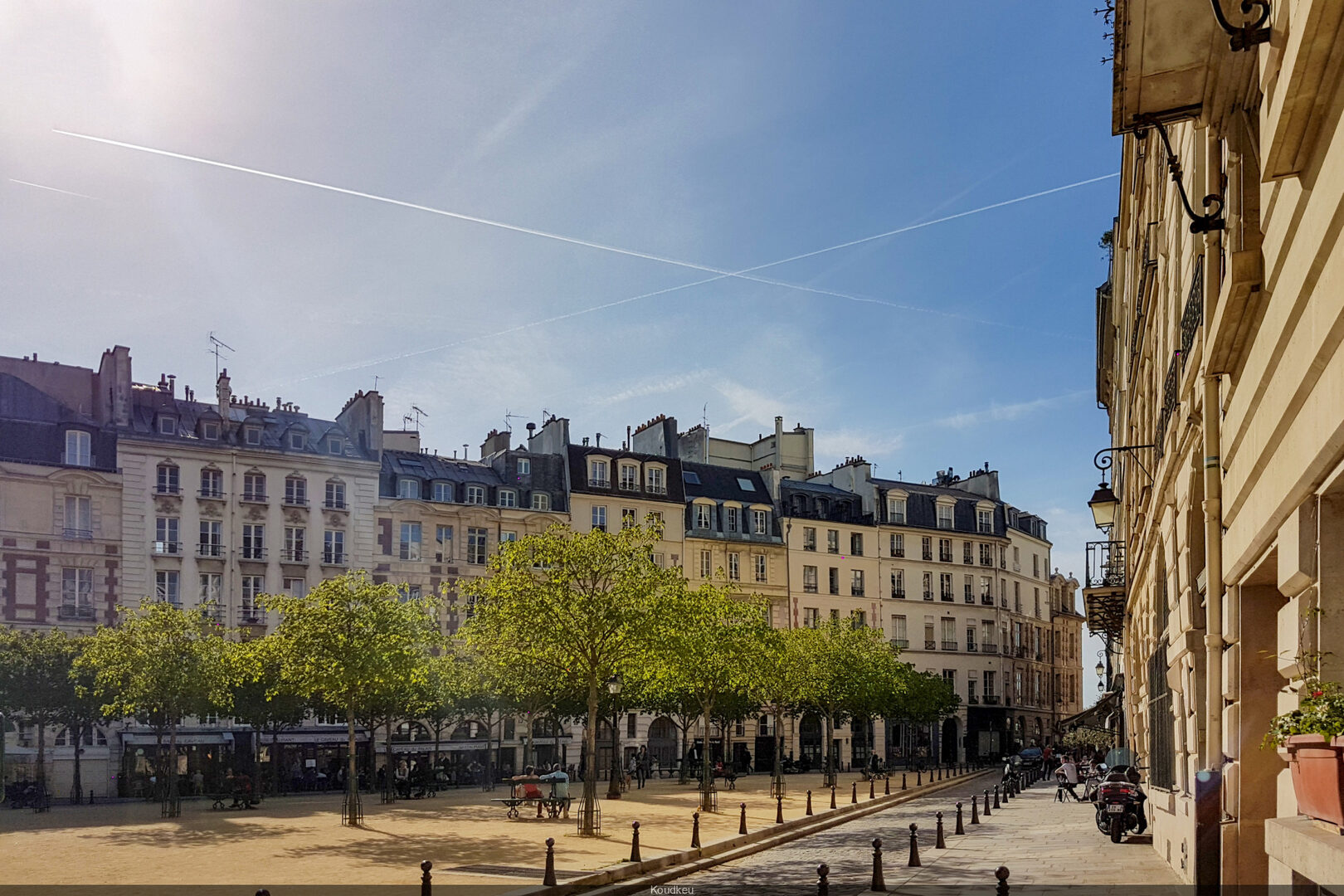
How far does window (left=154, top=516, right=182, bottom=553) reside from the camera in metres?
52.3

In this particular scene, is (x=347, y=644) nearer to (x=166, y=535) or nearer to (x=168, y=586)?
(x=168, y=586)

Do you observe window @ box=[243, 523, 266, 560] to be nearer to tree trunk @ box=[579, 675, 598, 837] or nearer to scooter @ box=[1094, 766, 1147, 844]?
tree trunk @ box=[579, 675, 598, 837]

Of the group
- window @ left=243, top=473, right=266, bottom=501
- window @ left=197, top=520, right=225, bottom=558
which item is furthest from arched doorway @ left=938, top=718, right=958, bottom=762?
window @ left=197, top=520, right=225, bottom=558

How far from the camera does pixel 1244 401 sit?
9.40 metres

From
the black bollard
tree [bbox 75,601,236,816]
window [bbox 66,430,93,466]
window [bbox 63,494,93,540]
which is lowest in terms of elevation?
the black bollard

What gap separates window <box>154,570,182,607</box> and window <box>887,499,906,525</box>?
1651 inches

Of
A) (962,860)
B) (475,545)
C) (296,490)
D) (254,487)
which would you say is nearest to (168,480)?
(254,487)

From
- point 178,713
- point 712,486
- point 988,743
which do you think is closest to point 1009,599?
point 988,743

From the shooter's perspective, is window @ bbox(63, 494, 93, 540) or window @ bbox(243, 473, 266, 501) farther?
window @ bbox(243, 473, 266, 501)

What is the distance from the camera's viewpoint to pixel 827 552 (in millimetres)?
74000

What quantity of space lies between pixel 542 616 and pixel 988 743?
58.1m

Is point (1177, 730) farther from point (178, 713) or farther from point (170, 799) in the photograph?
point (178, 713)

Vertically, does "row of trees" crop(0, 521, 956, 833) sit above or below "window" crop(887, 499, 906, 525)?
below

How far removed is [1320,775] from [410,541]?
183ft
